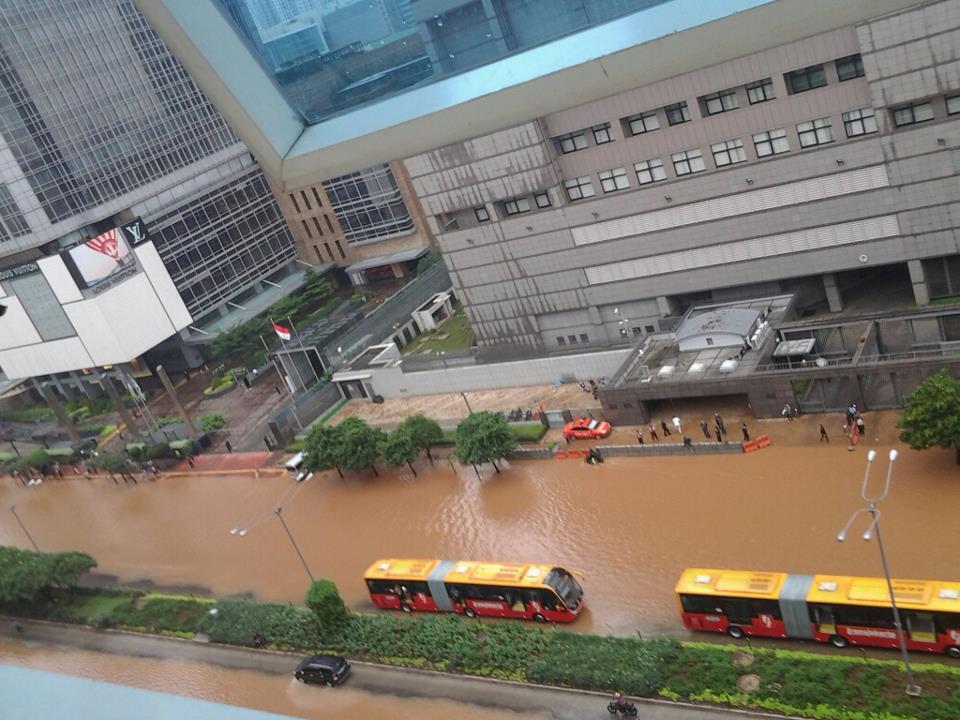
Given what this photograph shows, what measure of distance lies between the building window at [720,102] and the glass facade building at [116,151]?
3530cm

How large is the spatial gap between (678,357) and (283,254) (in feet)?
129

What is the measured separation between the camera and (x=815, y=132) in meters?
31.3

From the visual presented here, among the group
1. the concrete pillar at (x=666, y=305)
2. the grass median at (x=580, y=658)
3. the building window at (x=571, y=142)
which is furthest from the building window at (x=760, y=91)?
the grass median at (x=580, y=658)

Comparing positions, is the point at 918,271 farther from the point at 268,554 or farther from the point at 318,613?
the point at 268,554

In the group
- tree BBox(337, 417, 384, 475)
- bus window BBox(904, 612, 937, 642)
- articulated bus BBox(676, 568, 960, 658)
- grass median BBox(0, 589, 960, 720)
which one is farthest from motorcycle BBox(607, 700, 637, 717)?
tree BBox(337, 417, 384, 475)

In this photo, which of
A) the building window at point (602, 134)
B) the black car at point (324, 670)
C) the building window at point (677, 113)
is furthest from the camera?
the building window at point (602, 134)

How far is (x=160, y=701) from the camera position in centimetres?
615

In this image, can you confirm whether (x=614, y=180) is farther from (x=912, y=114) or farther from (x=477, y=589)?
(x=477, y=589)

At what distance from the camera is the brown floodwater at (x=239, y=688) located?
884 inches

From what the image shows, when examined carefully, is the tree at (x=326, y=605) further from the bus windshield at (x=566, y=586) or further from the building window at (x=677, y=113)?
the building window at (x=677, y=113)

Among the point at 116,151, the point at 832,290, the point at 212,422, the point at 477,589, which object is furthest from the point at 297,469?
the point at 116,151

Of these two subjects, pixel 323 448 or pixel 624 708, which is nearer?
pixel 624 708

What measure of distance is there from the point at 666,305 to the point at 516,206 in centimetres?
755

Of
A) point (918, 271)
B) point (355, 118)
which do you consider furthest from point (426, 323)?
point (355, 118)
